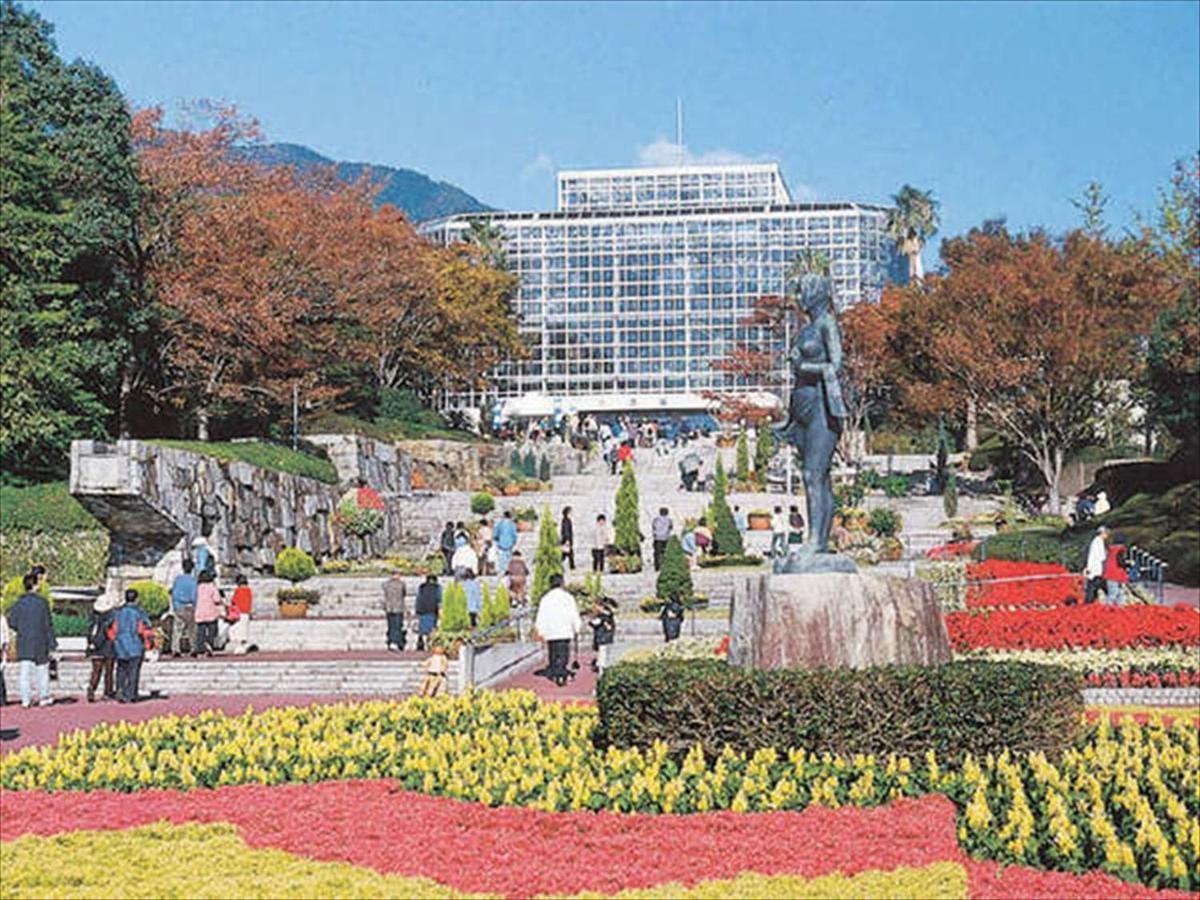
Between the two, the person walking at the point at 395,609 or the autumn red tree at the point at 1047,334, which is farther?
the autumn red tree at the point at 1047,334

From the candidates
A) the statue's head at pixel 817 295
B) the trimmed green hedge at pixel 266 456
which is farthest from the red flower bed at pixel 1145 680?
the trimmed green hedge at pixel 266 456

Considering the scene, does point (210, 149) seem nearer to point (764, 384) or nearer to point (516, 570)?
point (516, 570)

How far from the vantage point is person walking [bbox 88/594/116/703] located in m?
20.7

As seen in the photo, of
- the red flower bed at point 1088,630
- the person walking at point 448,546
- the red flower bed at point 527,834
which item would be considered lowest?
the red flower bed at point 527,834

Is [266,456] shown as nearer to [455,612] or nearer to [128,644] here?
[455,612]

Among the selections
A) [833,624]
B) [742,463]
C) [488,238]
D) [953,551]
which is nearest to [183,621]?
[833,624]

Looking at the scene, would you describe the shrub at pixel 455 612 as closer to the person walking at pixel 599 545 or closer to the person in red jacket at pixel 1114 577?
the person in red jacket at pixel 1114 577

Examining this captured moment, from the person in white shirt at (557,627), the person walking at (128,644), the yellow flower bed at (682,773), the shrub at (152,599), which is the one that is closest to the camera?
the yellow flower bed at (682,773)

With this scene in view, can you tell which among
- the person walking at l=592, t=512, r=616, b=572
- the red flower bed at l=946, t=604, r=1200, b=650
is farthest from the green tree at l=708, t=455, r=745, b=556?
the red flower bed at l=946, t=604, r=1200, b=650

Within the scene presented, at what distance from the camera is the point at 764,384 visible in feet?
268

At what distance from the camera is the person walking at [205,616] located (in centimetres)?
2477

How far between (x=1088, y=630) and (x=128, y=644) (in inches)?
499

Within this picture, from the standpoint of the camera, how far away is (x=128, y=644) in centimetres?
2034

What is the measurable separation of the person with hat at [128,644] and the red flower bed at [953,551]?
2075cm
